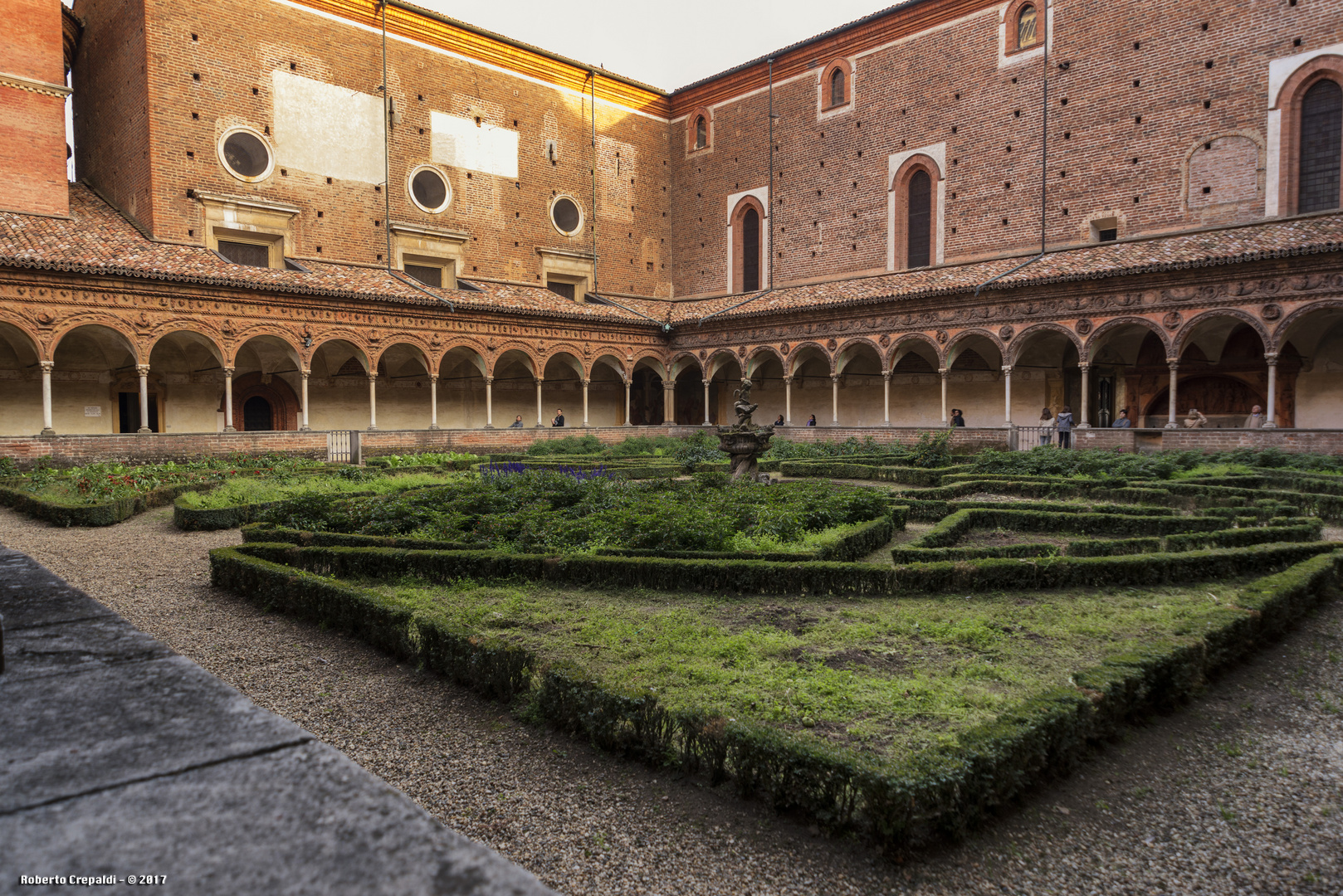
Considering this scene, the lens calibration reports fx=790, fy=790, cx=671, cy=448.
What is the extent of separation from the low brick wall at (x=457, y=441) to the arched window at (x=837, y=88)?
13.7m

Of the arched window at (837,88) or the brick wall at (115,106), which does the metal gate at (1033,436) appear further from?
the brick wall at (115,106)

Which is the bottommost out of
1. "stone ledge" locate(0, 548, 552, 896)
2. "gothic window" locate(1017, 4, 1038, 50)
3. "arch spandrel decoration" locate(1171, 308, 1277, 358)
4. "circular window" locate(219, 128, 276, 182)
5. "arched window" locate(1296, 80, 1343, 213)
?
"stone ledge" locate(0, 548, 552, 896)

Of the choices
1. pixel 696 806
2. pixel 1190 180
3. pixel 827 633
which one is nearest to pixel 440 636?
pixel 696 806

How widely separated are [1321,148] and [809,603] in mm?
23836

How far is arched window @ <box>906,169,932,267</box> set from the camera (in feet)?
93.8

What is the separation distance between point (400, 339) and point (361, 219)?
585 cm

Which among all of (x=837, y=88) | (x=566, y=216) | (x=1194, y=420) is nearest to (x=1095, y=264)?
(x=1194, y=420)

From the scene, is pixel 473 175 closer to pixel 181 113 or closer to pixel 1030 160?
pixel 181 113

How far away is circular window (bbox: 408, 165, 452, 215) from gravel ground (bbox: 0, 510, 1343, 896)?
27.0 meters

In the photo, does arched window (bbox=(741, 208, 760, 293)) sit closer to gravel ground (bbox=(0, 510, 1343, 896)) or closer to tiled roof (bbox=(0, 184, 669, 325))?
tiled roof (bbox=(0, 184, 669, 325))

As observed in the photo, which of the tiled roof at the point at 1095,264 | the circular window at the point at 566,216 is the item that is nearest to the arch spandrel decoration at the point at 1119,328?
the tiled roof at the point at 1095,264

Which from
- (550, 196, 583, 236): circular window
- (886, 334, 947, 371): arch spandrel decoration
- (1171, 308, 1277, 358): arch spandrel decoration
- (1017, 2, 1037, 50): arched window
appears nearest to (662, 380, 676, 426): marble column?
(550, 196, 583, 236): circular window

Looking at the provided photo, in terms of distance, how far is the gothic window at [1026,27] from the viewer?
25750 mm

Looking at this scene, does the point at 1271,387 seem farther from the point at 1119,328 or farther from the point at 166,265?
the point at 166,265
